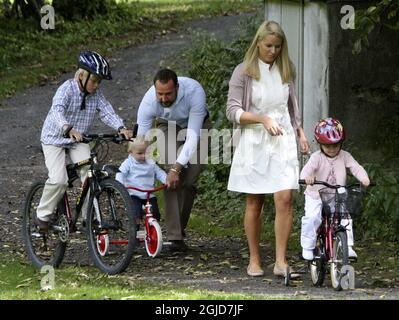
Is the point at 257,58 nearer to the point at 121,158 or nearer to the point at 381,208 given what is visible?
the point at 381,208

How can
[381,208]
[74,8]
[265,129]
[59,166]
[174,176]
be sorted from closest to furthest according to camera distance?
1. [265,129]
2. [59,166]
3. [174,176]
4. [381,208]
5. [74,8]

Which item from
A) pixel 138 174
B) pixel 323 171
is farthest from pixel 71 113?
pixel 323 171

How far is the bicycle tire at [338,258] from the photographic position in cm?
781

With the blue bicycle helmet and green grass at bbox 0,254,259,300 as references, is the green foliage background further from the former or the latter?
the blue bicycle helmet

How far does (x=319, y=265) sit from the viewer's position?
26.6 feet

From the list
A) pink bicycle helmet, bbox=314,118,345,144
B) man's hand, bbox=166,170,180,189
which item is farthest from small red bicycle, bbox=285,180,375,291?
man's hand, bbox=166,170,180,189

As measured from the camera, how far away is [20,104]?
18.2m

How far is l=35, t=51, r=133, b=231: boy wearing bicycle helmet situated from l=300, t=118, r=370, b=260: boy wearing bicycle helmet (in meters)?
1.55

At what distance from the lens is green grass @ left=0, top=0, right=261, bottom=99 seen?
2042 centimetres

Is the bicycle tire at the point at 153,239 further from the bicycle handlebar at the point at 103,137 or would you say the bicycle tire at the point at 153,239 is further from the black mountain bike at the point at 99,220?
the bicycle handlebar at the point at 103,137

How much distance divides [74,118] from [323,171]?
7.04ft

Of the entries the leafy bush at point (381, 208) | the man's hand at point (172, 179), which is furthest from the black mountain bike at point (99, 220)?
the leafy bush at point (381, 208)

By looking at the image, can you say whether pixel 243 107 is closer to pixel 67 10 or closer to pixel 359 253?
pixel 359 253
